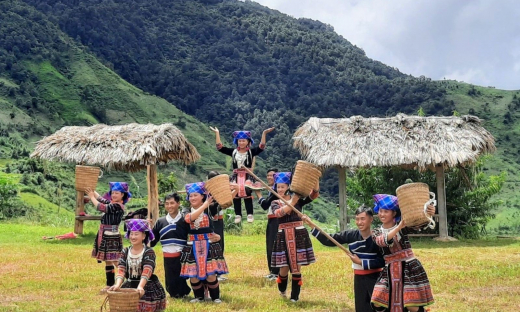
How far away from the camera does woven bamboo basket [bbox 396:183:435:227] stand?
5.31 meters

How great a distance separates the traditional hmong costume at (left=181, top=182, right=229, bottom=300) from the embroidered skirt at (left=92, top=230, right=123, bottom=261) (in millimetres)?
1345

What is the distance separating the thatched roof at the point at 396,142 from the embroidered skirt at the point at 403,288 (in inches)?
402

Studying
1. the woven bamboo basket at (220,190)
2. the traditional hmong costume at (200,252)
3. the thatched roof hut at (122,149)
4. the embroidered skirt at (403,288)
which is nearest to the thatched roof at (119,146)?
the thatched roof hut at (122,149)

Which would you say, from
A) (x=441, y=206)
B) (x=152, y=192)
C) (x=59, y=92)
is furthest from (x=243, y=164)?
(x=59, y=92)

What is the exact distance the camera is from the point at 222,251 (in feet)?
27.3

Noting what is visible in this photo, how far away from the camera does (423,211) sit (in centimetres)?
530

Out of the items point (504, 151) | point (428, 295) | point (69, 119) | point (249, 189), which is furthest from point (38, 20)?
point (428, 295)

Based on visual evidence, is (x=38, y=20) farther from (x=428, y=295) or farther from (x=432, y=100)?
(x=428, y=295)

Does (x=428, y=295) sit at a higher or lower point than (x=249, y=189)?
lower

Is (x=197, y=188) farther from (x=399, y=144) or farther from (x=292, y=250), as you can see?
(x=399, y=144)

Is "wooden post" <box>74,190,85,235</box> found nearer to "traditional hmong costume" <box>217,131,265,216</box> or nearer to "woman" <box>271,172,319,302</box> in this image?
"traditional hmong costume" <box>217,131,265,216</box>

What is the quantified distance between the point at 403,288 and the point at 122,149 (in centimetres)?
1142

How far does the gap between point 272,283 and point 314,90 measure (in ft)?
191

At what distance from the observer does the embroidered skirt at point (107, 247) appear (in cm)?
861
